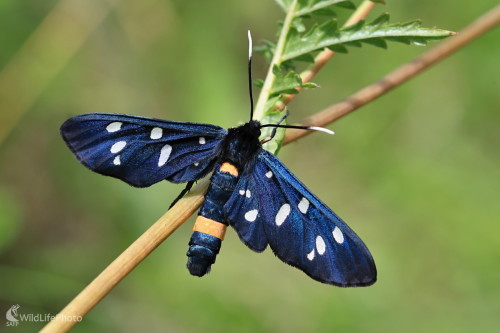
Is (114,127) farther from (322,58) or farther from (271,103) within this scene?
(322,58)

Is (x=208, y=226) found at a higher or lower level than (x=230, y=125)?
higher

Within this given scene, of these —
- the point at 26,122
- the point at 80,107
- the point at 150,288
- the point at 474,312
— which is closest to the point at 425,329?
the point at 474,312

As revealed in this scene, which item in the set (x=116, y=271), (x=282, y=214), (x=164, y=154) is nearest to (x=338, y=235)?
(x=282, y=214)

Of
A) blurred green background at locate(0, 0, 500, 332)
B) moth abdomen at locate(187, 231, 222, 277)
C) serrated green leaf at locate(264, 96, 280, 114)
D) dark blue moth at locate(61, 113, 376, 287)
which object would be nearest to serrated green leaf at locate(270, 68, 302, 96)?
serrated green leaf at locate(264, 96, 280, 114)

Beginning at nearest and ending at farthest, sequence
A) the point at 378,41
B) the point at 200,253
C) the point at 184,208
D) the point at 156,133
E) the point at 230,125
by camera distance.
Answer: the point at 184,208, the point at 378,41, the point at 200,253, the point at 156,133, the point at 230,125

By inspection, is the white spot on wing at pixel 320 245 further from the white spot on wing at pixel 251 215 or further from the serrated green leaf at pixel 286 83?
the serrated green leaf at pixel 286 83

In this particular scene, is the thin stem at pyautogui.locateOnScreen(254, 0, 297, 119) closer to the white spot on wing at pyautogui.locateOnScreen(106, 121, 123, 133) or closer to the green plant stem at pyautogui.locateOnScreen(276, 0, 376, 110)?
the green plant stem at pyautogui.locateOnScreen(276, 0, 376, 110)

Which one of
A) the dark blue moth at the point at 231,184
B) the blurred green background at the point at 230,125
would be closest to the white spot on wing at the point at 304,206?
the dark blue moth at the point at 231,184
